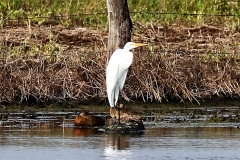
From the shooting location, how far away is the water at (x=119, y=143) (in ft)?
36.3

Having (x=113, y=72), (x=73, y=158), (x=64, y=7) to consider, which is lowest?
(x=73, y=158)

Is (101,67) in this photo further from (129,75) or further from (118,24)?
(118,24)

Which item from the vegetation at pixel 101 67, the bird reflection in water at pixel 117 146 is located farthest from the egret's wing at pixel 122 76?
the vegetation at pixel 101 67

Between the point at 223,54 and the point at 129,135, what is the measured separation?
5.40 meters

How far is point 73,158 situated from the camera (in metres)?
10.9

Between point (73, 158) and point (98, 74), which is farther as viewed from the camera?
point (98, 74)

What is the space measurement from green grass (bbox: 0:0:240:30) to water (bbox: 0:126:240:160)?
8239 mm

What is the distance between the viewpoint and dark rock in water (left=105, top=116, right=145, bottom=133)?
520 inches

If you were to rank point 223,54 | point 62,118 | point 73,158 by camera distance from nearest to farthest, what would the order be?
point 73,158
point 62,118
point 223,54

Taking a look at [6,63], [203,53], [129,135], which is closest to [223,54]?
[203,53]

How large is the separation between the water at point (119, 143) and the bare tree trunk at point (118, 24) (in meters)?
3.26

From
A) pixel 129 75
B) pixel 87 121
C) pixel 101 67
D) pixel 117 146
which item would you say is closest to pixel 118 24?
pixel 101 67

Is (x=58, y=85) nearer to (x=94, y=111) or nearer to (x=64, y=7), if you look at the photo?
(x=94, y=111)

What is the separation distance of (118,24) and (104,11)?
658cm
